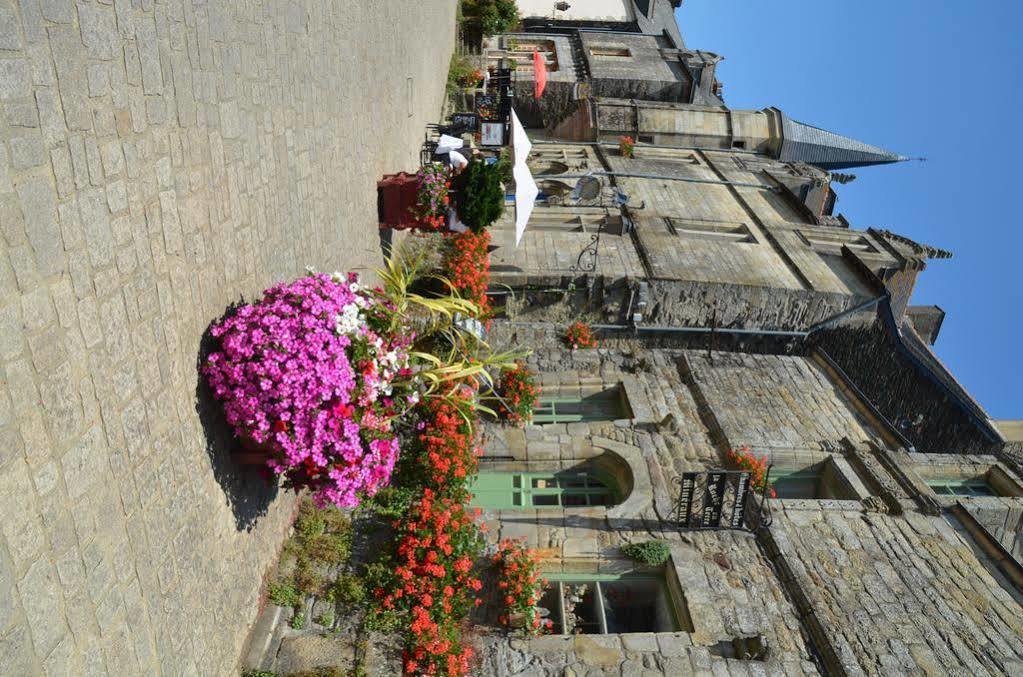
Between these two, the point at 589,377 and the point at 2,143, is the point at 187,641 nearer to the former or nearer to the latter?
the point at 2,143

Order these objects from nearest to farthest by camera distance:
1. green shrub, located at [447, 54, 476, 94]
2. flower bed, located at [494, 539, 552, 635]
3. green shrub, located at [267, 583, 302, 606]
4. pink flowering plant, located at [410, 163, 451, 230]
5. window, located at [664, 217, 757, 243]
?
green shrub, located at [267, 583, 302, 606], flower bed, located at [494, 539, 552, 635], pink flowering plant, located at [410, 163, 451, 230], window, located at [664, 217, 757, 243], green shrub, located at [447, 54, 476, 94]

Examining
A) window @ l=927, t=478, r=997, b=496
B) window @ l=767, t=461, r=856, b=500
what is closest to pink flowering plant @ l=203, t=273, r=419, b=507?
window @ l=767, t=461, r=856, b=500

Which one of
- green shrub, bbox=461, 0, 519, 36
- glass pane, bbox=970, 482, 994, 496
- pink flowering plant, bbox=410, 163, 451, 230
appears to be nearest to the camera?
pink flowering plant, bbox=410, 163, 451, 230

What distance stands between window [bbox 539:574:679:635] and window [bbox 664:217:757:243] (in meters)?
11.4

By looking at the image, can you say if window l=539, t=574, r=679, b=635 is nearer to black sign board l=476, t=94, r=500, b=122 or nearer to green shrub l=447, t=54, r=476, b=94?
green shrub l=447, t=54, r=476, b=94

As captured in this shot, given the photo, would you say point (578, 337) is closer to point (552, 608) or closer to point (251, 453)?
point (552, 608)

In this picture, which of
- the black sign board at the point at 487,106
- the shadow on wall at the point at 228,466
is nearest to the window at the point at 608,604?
the shadow on wall at the point at 228,466

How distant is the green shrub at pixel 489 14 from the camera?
2731 centimetres

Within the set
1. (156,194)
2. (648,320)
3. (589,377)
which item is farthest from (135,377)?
(648,320)

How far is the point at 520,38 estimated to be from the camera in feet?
109

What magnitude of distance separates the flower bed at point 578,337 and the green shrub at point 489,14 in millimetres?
18596

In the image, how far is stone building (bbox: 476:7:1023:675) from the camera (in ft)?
26.9

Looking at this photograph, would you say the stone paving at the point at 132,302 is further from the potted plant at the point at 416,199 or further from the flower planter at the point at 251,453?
the potted plant at the point at 416,199

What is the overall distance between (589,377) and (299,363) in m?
7.90
